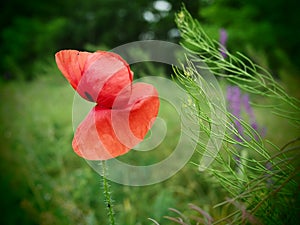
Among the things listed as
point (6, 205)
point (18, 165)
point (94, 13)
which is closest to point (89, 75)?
point (6, 205)

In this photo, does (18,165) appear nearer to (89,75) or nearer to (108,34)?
(89,75)

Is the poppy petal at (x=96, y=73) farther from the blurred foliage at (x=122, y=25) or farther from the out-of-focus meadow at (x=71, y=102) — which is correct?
the blurred foliage at (x=122, y=25)

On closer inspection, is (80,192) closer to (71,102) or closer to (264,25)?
(71,102)

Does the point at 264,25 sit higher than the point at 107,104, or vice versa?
the point at 264,25

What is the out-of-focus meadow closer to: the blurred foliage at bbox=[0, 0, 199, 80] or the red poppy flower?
the blurred foliage at bbox=[0, 0, 199, 80]

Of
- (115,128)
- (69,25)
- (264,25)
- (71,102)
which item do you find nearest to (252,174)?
(115,128)

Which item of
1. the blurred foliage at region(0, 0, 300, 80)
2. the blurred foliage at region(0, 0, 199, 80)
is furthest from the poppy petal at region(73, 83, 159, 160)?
the blurred foliage at region(0, 0, 199, 80)

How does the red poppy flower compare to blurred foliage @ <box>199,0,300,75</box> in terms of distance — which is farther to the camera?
blurred foliage @ <box>199,0,300,75</box>

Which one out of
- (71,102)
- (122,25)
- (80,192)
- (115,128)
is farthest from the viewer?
(122,25)
